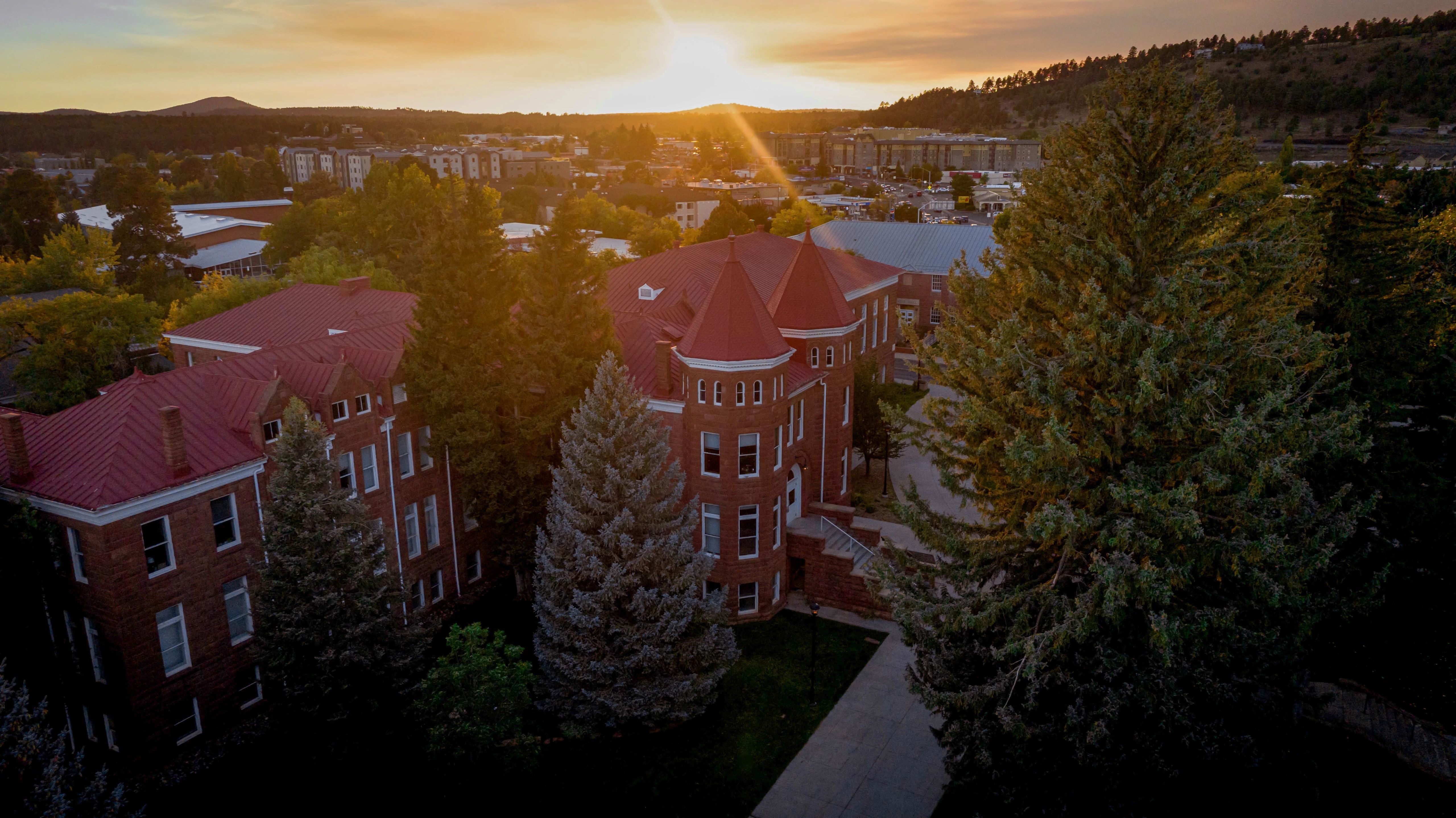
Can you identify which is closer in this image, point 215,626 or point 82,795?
point 82,795

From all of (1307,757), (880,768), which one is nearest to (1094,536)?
(1307,757)

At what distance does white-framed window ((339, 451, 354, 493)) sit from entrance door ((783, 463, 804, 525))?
15.1 metres

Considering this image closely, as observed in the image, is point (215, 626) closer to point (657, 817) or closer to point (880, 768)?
point (657, 817)

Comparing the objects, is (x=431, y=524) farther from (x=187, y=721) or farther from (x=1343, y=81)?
(x=1343, y=81)

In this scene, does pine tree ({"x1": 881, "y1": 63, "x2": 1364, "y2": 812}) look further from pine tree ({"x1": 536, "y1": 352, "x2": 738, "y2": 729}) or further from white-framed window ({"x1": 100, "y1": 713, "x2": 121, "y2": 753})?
white-framed window ({"x1": 100, "y1": 713, "x2": 121, "y2": 753})

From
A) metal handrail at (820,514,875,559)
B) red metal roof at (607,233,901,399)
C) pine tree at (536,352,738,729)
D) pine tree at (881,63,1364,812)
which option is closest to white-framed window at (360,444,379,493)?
pine tree at (536,352,738,729)

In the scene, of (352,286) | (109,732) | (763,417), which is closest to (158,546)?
(109,732)

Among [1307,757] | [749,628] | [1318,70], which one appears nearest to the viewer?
[1307,757]

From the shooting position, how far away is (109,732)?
22.2 metres

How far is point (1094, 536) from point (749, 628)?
1482cm

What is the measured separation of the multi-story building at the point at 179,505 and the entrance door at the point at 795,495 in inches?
541

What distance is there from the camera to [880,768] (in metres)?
22.8

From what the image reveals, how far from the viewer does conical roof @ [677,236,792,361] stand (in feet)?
90.6

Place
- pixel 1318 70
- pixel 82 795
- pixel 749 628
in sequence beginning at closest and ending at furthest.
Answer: pixel 82 795, pixel 749 628, pixel 1318 70
